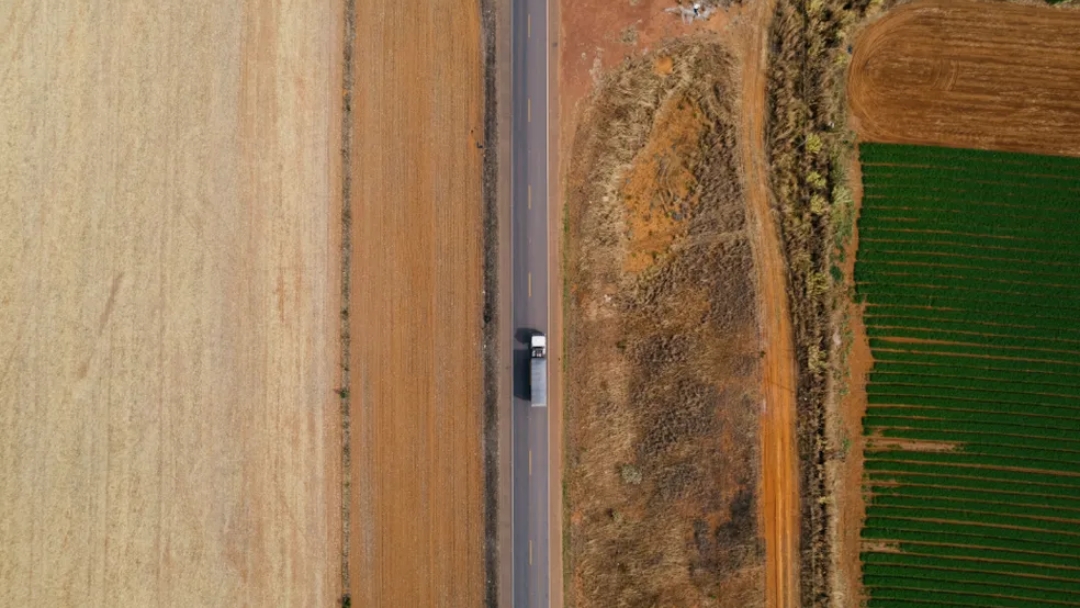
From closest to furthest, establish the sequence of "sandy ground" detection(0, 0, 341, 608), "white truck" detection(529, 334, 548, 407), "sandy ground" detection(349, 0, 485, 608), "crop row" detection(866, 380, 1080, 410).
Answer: "sandy ground" detection(0, 0, 341, 608) → "white truck" detection(529, 334, 548, 407) → "sandy ground" detection(349, 0, 485, 608) → "crop row" detection(866, 380, 1080, 410)

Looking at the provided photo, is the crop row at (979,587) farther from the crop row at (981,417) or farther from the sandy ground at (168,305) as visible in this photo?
the sandy ground at (168,305)

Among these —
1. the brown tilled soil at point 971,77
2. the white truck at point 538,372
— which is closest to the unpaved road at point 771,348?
the brown tilled soil at point 971,77

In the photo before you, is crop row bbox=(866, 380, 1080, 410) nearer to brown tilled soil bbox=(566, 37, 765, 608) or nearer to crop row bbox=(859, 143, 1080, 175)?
brown tilled soil bbox=(566, 37, 765, 608)

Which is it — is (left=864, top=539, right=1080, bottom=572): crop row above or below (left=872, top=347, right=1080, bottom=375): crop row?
below

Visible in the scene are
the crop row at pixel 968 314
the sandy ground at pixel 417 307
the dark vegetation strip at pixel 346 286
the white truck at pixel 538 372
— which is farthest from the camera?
the crop row at pixel 968 314

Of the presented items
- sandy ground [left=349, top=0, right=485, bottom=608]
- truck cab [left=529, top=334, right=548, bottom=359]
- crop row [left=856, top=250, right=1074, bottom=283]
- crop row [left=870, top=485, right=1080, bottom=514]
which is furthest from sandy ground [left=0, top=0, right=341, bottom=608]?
crop row [left=870, top=485, right=1080, bottom=514]

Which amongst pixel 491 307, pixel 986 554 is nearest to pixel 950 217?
pixel 986 554
